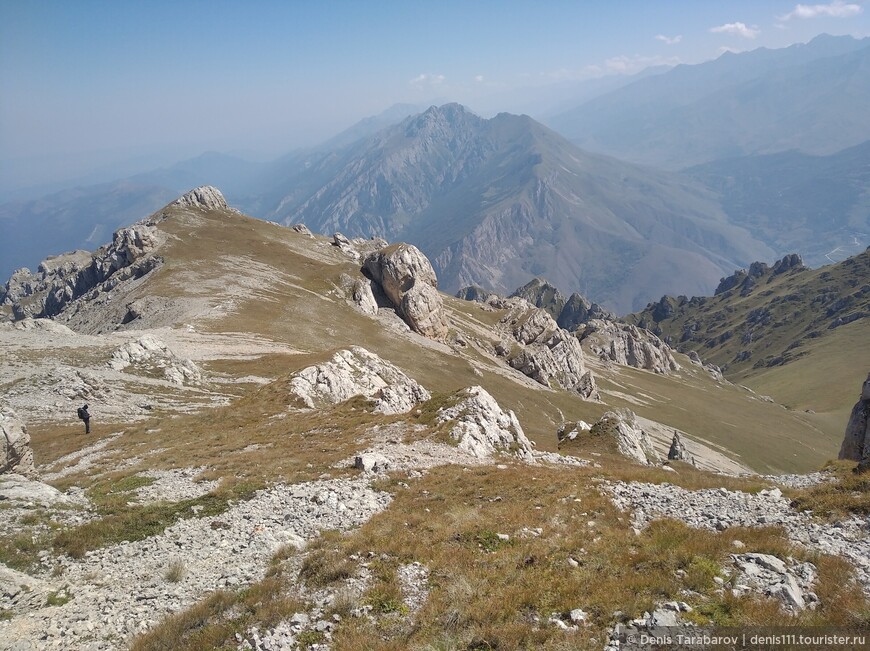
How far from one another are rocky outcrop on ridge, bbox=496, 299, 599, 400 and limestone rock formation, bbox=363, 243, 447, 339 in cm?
2655

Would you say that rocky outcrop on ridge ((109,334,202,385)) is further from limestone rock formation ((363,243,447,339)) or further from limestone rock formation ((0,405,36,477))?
limestone rock formation ((363,243,447,339))

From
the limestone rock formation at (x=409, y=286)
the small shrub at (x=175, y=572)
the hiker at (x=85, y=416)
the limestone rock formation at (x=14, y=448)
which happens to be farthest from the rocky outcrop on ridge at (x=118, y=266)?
the small shrub at (x=175, y=572)

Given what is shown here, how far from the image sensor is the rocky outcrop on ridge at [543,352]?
133 m

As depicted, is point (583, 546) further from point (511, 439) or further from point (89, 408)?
point (89, 408)

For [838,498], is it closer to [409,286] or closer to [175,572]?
[175,572]

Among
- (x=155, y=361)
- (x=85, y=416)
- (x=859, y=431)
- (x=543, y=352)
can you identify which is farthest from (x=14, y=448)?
(x=543, y=352)

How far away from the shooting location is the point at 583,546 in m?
15.1

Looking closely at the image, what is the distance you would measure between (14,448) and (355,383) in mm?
29999

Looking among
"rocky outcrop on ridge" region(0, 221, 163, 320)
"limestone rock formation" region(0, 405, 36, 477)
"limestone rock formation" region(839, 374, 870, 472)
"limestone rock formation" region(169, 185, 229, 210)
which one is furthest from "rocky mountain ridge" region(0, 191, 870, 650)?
"limestone rock formation" region(169, 185, 229, 210)

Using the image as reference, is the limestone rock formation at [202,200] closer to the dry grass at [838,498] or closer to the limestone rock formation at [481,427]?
the limestone rock formation at [481,427]

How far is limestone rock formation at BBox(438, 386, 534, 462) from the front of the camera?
1254 inches

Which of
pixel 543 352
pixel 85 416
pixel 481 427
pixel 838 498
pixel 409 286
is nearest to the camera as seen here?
pixel 838 498

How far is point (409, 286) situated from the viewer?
128 metres

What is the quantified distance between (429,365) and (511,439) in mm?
59435
